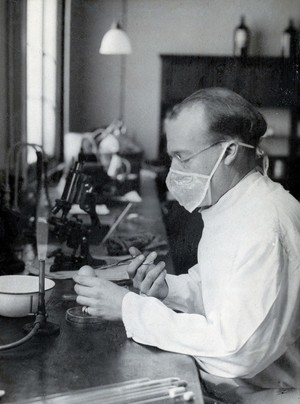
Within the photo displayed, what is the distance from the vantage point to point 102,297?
1.79 meters

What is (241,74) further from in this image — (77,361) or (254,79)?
(77,361)

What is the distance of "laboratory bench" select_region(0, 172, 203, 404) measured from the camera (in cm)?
145

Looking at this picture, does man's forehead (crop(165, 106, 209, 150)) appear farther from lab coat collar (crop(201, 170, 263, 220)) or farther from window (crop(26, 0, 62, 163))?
window (crop(26, 0, 62, 163))

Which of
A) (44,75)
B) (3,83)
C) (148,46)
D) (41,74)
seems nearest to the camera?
(3,83)

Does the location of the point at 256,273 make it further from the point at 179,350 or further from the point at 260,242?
the point at 179,350

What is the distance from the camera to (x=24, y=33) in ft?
14.0

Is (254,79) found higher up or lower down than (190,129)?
higher up

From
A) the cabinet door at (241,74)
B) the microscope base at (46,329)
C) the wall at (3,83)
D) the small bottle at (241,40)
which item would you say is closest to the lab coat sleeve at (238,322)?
the microscope base at (46,329)

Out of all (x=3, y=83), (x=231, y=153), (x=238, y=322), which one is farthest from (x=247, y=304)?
(x=3, y=83)

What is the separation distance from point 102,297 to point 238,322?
0.40m

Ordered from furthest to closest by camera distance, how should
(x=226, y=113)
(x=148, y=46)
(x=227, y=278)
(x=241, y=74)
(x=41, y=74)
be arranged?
(x=148, y=46), (x=241, y=74), (x=41, y=74), (x=226, y=113), (x=227, y=278)

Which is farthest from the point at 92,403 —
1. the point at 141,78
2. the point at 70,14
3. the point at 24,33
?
the point at 141,78

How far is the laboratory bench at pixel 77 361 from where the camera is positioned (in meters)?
1.45

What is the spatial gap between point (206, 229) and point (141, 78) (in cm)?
607
